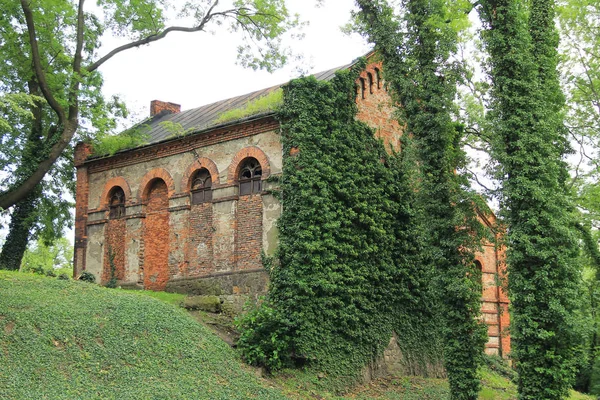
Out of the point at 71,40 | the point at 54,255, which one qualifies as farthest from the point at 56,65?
the point at 54,255

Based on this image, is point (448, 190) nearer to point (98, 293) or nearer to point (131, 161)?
point (98, 293)

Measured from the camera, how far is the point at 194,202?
2084 centimetres

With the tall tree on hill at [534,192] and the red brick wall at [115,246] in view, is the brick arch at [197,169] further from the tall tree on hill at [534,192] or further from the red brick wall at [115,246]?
the tall tree on hill at [534,192]

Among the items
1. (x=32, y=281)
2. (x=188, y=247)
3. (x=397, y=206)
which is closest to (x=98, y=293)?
(x=32, y=281)

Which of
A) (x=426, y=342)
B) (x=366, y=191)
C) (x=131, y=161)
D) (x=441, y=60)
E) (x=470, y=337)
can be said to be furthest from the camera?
(x=131, y=161)

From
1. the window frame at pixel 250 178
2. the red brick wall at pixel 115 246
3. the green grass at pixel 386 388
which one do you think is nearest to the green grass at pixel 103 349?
the green grass at pixel 386 388

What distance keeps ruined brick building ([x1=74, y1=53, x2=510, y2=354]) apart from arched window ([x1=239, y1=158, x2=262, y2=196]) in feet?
0.09

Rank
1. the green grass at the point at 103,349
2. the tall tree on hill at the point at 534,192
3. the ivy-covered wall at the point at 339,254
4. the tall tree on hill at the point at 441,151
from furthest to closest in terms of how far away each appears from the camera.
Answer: the ivy-covered wall at the point at 339,254 → the tall tree on hill at the point at 441,151 → the tall tree on hill at the point at 534,192 → the green grass at the point at 103,349

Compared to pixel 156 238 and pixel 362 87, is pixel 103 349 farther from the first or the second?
pixel 362 87

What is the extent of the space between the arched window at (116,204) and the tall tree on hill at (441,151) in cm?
1038

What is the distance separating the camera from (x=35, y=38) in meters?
19.4

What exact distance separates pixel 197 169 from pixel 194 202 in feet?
3.36

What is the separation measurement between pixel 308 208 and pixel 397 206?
373cm

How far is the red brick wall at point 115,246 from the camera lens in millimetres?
22188
